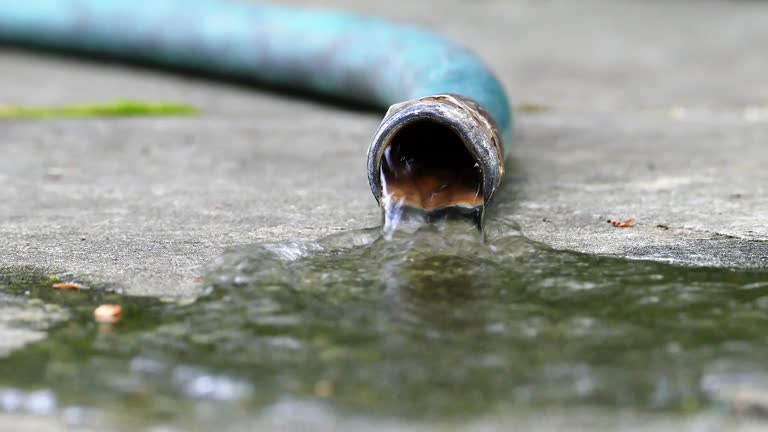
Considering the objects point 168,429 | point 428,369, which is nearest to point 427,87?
point 428,369

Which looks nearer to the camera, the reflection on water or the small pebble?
the reflection on water

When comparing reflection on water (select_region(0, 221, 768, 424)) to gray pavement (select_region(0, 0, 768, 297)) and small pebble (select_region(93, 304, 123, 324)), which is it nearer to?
small pebble (select_region(93, 304, 123, 324))

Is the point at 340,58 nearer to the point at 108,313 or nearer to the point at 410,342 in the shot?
the point at 108,313

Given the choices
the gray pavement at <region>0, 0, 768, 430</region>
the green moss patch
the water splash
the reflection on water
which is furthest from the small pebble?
the green moss patch

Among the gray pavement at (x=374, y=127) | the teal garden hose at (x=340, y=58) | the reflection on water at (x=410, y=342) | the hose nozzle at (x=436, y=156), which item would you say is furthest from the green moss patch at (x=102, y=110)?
the reflection on water at (x=410, y=342)

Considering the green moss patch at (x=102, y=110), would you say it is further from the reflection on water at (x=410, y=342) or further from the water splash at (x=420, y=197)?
the reflection on water at (x=410, y=342)

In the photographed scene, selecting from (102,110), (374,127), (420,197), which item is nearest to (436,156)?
(420,197)

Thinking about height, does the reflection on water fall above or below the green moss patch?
above
